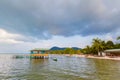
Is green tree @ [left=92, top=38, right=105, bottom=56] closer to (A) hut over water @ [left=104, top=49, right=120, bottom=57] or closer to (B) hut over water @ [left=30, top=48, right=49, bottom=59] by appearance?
(A) hut over water @ [left=104, top=49, right=120, bottom=57]

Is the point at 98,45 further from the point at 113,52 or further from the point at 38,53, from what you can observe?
the point at 38,53

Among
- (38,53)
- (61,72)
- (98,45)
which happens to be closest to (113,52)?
(98,45)

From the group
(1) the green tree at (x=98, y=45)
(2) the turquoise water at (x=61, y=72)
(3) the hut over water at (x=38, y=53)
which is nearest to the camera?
(2) the turquoise water at (x=61, y=72)

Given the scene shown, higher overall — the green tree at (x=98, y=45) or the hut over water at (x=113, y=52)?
the green tree at (x=98, y=45)

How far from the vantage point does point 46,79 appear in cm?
2058

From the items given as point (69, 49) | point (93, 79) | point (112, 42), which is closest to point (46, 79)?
point (93, 79)

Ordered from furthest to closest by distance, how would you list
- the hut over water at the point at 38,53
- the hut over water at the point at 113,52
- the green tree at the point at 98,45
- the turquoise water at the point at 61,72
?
the green tree at the point at 98,45
the hut over water at the point at 113,52
the hut over water at the point at 38,53
the turquoise water at the point at 61,72

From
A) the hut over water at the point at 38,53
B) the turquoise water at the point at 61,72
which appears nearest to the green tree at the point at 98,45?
the hut over water at the point at 38,53

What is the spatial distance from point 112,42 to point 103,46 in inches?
472

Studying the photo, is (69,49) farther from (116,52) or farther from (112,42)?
(116,52)

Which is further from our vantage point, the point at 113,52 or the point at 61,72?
the point at 113,52

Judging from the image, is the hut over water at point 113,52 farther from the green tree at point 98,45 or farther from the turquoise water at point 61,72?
the turquoise water at point 61,72

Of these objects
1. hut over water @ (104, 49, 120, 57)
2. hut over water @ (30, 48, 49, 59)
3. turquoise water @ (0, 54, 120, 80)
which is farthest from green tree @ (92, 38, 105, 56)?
turquoise water @ (0, 54, 120, 80)

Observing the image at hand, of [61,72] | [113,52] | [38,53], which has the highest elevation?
[38,53]
